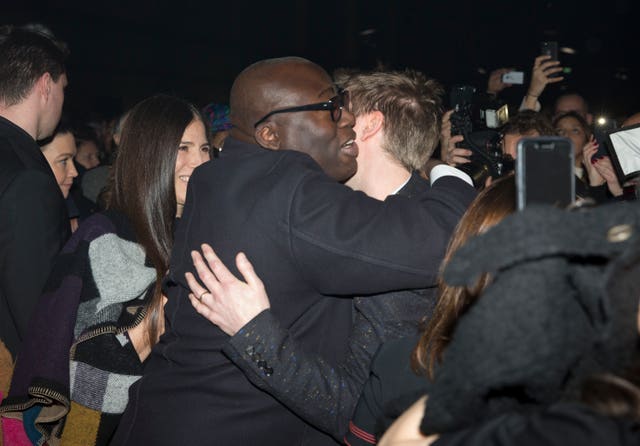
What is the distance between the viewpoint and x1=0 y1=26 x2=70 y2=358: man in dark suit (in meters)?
2.40

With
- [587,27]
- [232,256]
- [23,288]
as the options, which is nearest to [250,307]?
[232,256]

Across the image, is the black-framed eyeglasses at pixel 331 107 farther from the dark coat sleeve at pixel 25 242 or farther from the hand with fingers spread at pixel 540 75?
the hand with fingers spread at pixel 540 75

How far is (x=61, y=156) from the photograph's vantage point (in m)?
4.21

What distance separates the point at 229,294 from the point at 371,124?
0.88 m

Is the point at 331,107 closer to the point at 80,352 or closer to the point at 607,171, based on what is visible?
the point at 80,352

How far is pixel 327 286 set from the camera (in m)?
1.70

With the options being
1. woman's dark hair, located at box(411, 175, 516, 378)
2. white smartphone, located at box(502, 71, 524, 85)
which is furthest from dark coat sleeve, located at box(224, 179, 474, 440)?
white smartphone, located at box(502, 71, 524, 85)

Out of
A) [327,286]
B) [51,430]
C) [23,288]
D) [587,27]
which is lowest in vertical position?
[51,430]

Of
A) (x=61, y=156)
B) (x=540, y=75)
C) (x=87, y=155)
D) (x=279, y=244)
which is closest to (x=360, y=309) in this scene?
(x=279, y=244)

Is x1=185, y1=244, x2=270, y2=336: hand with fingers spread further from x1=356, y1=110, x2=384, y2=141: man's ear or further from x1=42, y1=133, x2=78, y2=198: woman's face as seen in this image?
x1=42, y1=133, x2=78, y2=198: woman's face

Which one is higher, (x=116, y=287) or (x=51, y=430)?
(x=116, y=287)

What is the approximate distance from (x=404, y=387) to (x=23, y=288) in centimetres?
158

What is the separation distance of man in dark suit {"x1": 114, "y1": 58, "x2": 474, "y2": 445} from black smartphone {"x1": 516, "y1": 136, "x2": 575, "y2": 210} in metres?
0.67

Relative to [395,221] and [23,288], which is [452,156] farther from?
[23,288]
